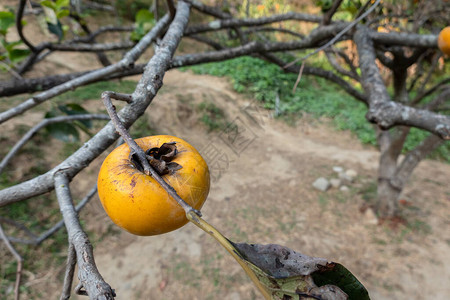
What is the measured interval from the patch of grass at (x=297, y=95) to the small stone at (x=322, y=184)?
2.55 m

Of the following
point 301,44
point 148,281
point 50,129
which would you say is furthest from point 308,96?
point 50,129

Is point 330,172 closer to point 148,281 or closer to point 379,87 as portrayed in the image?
point 148,281

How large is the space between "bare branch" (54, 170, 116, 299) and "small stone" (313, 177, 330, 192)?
411 cm

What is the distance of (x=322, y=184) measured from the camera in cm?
429

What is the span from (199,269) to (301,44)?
7.72 feet

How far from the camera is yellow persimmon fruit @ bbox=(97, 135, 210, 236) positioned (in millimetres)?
577

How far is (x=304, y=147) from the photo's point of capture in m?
5.82

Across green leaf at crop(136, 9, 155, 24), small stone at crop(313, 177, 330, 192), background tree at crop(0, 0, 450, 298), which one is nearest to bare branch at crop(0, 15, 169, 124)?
background tree at crop(0, 0, 450, 298)

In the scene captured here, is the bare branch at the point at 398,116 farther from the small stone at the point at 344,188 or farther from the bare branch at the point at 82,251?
the small stone at the point at 344,188

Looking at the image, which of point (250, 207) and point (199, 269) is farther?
point (250, 207)

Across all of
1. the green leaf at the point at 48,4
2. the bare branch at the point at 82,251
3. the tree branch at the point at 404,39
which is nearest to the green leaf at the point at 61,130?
the green leaf at the point at 48,4

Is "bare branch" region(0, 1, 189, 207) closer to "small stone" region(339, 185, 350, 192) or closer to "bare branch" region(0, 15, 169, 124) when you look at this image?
"bare branch" region(0, 15, 169, 124)

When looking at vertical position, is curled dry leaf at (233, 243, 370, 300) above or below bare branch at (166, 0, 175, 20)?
below

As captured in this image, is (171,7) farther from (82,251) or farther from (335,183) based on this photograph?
(335,183)
